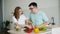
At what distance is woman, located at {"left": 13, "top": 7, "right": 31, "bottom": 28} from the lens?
1.75m

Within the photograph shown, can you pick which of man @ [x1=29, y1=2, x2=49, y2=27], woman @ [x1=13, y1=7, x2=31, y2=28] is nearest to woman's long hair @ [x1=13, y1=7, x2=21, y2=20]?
woman @ [x1=13, y1=7, x2=31, y2=28]

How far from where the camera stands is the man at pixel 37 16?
1.76m

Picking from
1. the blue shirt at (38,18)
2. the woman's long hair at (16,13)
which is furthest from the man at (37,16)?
the woman's long hair at (16,13)

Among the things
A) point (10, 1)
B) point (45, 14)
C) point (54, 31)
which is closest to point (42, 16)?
point (45, 14)

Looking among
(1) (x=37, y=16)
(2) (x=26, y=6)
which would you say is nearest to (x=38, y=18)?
(1) (x=37, y=16)

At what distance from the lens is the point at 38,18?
1762mm

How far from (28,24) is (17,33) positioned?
0.40 feet

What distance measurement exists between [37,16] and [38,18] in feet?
0.06

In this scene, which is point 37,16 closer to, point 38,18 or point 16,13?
point 38,18

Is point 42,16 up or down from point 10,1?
down

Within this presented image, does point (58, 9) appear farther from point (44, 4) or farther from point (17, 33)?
point (17, 33)

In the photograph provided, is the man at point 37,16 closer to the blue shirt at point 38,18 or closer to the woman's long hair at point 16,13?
the blue shirt at point 38,18

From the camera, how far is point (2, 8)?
5.85ft

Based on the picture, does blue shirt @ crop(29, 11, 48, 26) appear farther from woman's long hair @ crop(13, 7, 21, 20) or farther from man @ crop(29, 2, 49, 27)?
woman's long hair @ crop(13, 7, 21, 20)
